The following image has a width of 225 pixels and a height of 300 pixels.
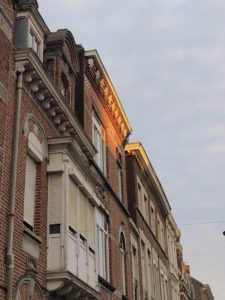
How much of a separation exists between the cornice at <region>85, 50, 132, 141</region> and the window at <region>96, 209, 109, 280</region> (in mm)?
5453

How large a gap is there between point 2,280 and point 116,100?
14.3m

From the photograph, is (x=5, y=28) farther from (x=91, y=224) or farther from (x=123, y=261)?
(x=123, y=261)

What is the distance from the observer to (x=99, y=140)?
22.5 meters

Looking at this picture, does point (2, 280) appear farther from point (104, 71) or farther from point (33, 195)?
point (104, 71)

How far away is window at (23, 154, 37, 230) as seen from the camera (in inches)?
537

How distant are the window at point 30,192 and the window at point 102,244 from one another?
5.52 meters

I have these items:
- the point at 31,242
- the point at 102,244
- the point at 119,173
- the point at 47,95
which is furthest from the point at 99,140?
the point at 31,242

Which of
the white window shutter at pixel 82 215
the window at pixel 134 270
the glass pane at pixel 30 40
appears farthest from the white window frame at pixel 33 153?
the window at pixel 134 270

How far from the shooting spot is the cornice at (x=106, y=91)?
838 inches

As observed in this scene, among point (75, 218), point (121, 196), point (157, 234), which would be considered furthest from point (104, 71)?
point (157, 234)

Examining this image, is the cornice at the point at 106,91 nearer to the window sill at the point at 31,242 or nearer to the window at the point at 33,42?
the window at the point at 33,42

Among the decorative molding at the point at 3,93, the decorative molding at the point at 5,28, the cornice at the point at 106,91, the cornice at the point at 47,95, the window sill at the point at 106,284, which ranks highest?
the cornice at the point at 106,91

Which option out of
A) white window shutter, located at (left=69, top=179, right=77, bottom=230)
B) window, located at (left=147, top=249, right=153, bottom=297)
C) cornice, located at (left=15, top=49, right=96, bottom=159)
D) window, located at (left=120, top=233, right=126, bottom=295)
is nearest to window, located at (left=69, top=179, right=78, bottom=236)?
white window shutter, located at (left=69, top=179, right=77, bottom=230)

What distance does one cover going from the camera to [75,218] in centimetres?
1575
